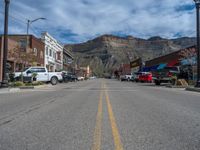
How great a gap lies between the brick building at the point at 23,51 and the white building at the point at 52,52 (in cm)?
367

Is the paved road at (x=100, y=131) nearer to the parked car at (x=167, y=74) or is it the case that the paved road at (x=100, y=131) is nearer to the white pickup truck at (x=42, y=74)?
the parked car at (x=167, y=74)

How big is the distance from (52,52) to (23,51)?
3393cm

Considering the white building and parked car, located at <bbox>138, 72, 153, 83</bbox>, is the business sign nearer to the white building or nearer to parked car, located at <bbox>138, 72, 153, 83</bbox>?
the white building

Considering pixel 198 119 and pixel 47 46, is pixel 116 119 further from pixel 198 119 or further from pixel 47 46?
pixel 47 46

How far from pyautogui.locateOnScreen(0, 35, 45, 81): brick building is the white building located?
12.1 ft

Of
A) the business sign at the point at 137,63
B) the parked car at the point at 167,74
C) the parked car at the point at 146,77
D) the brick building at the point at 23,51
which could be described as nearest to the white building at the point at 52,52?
the brick building at the point at 23,51

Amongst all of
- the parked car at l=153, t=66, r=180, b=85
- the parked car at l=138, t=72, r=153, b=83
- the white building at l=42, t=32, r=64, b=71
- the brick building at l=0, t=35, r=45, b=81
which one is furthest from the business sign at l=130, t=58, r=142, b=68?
the parked car at l=153, t=66, r=180, b=85

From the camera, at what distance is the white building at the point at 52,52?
6612 centimetres

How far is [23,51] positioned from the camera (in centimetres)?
3925

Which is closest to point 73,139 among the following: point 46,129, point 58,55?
point 46,129

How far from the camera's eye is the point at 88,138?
6.62 metres

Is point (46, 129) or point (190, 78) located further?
point (190, 78)

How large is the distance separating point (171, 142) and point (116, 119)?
10.2 feet

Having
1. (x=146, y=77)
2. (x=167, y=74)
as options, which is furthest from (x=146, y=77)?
(x=167, y=74)
